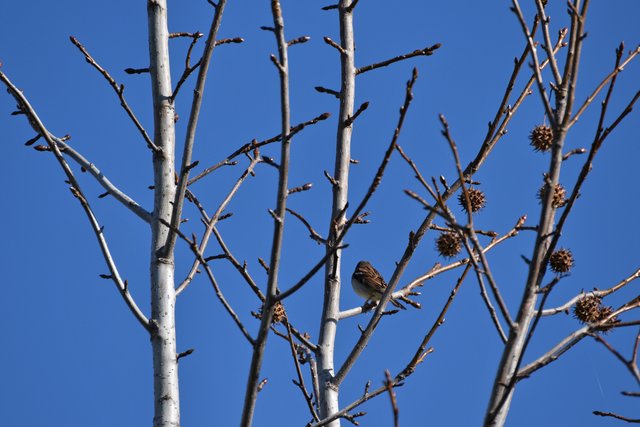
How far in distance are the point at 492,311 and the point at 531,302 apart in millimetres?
193

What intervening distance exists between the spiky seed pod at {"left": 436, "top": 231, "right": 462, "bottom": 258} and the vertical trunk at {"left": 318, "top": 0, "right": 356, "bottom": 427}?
65 cm

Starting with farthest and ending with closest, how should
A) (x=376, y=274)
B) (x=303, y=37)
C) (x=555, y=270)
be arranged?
(x=376, y=274) < (x=555, y=270) < (x=303, y=37)

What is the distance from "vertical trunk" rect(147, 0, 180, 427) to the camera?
11.3 feet

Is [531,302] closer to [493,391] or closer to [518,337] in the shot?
[518,337]

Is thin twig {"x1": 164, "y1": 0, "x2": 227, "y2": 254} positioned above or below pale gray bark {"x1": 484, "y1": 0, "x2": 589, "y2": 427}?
above

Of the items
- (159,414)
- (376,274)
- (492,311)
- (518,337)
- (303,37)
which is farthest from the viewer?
(376,274)

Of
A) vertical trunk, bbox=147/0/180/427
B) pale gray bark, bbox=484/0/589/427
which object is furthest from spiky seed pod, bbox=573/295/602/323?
vertical trunk, bbox=147/0/180/427

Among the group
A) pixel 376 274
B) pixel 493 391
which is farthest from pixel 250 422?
pixel 376 274

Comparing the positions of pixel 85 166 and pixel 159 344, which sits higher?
pixel 85 166

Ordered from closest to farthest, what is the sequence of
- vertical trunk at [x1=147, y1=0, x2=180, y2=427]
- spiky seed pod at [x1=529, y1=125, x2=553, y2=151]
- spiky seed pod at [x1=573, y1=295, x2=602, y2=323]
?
vertical trunk at [x1=147, y1=0, x2=180, y2=427]
spiky seed pod at [x1=573, y1=295, x2=602, y2=323]
spiky seed pod at [x1=529, y1=125, x2=553, y2=151]

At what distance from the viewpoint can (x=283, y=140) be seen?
101 inches

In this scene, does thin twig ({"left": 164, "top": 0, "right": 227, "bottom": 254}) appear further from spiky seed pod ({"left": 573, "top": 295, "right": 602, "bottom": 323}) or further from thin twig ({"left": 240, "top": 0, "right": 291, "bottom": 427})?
spiky seed pod ({"left": 573, "top": 295, "right": 602, "bottom": 323})

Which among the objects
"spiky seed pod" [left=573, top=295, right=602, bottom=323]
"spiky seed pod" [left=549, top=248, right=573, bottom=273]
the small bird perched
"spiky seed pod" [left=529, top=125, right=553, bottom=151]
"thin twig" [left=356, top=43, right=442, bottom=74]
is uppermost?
the small bird perched

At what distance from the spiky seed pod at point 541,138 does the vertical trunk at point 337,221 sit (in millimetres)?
977
